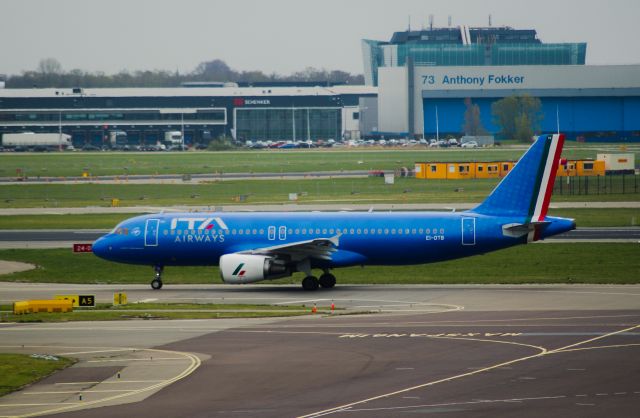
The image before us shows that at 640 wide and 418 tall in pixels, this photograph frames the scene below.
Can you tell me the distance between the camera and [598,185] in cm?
10944

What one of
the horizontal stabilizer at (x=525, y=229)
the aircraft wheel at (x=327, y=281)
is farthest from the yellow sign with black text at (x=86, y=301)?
the horizontal stabilizer at (x=525, y=229)

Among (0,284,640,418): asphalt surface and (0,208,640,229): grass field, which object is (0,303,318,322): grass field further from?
(0,208,640,229): grass field

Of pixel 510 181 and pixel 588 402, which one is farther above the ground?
pixel 510 181

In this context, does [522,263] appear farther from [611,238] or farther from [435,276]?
[611,238]

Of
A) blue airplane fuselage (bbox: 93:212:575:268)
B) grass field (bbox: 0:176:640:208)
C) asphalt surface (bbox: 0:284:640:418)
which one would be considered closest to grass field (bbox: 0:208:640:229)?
grass field (bbox: 0:176:640:208)

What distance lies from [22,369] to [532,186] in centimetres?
2756

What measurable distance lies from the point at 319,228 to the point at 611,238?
24362mm

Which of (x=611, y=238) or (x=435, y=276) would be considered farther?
(x=611, y=238)

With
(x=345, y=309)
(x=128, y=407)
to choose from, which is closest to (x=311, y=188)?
(x=345, y=309)

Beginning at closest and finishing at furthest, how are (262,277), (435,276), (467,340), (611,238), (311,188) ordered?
(467,340) < (262,277) < (435,276) < (611,238) < (311,188)

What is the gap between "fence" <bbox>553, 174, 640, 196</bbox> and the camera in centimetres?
10463

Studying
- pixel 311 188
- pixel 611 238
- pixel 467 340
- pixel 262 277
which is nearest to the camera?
pixel 467 340

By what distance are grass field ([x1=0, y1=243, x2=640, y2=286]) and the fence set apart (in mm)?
39832

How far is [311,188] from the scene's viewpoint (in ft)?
376
